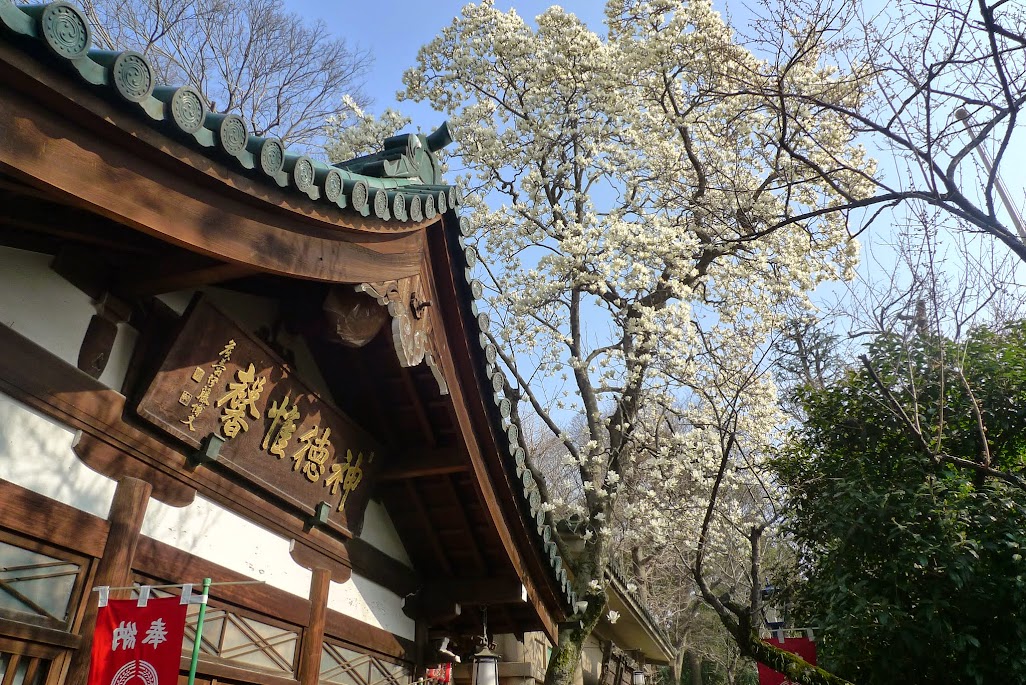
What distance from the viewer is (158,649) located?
3963 millimetres

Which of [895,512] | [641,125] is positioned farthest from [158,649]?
[641,125]

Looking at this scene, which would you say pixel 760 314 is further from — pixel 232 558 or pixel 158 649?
pixel 158 649

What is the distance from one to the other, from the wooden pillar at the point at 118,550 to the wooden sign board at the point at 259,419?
0.43 metres

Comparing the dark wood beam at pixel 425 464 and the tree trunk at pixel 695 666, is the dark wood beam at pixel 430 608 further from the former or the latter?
the tree trunk at pixel 695 666

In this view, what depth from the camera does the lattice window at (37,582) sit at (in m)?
3.78

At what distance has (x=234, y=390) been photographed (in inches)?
208

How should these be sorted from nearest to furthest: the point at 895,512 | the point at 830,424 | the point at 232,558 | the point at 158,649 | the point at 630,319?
the point at 158,649 < the point at 232,558 < the point at 895,512 < the point at 830,424 < the point at 630,319

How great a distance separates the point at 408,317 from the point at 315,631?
9.43 feet

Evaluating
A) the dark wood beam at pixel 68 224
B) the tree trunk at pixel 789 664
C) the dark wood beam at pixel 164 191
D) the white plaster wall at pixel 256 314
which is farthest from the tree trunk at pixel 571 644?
the dark wood beam at pixel 68 224

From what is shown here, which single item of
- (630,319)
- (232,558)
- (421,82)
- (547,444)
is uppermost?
(421,82)

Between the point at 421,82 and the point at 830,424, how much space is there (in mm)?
10222

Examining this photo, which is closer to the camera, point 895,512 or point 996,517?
point 996,517

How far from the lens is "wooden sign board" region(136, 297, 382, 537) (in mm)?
4809

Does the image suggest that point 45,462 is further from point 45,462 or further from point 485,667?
point 485,667
